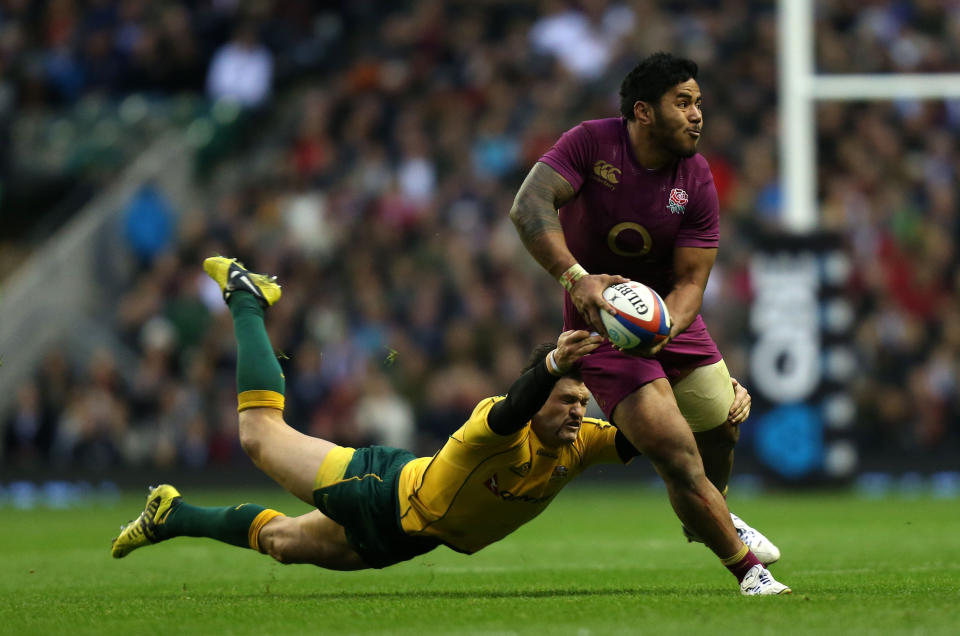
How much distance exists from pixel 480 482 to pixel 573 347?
82 centimetres

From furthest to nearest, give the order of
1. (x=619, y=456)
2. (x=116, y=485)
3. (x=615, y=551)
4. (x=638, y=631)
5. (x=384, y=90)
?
(x=384, y=90), (x=116, y=485), (x=615, y=551), (x=619, y=456), (x=638, y=631)

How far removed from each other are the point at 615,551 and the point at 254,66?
12.5 meters

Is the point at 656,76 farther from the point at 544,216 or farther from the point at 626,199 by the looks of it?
the point at 544,216

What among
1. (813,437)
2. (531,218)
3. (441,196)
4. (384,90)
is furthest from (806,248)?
(531,218)

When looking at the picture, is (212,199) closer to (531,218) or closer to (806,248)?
(806,248)

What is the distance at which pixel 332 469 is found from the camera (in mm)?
7203

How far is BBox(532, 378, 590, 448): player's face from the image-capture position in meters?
6.88

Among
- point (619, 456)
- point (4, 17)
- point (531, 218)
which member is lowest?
point (619, 456)

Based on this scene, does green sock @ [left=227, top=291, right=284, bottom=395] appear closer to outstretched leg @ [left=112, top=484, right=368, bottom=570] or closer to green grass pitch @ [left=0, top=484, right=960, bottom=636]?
outstretched leg @ [left=112, top=484, right=368, bottom=570]

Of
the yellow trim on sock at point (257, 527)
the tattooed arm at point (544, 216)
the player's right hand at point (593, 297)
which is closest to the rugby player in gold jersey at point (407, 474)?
the yellow trim on sock at point (257, 527)

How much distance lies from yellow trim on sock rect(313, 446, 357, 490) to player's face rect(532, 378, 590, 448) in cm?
93

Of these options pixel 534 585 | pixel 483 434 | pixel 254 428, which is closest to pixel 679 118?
pixel 483 434

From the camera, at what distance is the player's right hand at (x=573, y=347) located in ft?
21.5

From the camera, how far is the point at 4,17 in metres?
22.8
